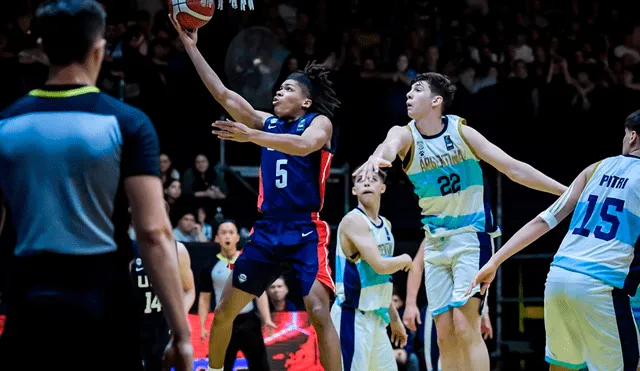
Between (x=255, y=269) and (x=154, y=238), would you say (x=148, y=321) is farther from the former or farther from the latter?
(x=154, y=238)

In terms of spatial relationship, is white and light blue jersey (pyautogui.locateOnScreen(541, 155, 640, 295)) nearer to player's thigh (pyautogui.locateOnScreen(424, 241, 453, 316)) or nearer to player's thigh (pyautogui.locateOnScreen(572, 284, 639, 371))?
player's thigh (pyautogui.locateOnScreen(572, 284, 639, 371))

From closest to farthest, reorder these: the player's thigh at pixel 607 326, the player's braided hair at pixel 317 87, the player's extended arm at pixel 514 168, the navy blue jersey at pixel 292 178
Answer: the player's thigh at pixel 607 326, the player's extended arm at pixel 514 168, the navy blue jersey at pixel 292 178, the player's braided hair at pixel 317 87

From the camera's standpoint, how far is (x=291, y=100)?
6.42m

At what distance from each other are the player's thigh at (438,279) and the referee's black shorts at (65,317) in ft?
12.0

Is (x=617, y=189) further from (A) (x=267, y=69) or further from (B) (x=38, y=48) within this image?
(B) (x=38, y=48)

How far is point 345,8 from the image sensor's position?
44.3 feet

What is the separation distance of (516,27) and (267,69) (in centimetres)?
518

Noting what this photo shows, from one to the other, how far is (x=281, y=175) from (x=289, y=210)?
265 millimetres

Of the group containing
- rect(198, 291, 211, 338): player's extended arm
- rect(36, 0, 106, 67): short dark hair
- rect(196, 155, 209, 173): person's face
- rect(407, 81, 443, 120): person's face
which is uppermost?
rect(36, 0, 106, 67): short dark hair

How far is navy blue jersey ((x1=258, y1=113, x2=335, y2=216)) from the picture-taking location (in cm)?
616

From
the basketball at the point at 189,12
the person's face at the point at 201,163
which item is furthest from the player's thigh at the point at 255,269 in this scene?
the person's face at the point at 201,163

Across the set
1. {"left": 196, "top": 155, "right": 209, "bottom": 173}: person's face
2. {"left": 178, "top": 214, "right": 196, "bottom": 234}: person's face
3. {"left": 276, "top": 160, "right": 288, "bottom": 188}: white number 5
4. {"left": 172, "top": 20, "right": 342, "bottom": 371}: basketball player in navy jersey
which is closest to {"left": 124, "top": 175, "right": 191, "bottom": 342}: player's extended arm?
{"left": 172, "top": 20, "right": 342, "bottom": 371}: basketball player in navy jersey

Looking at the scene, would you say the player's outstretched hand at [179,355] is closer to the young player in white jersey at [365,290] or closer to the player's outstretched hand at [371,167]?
the player's outstretched hand at [371,167]

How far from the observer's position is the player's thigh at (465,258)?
6.04 metres
